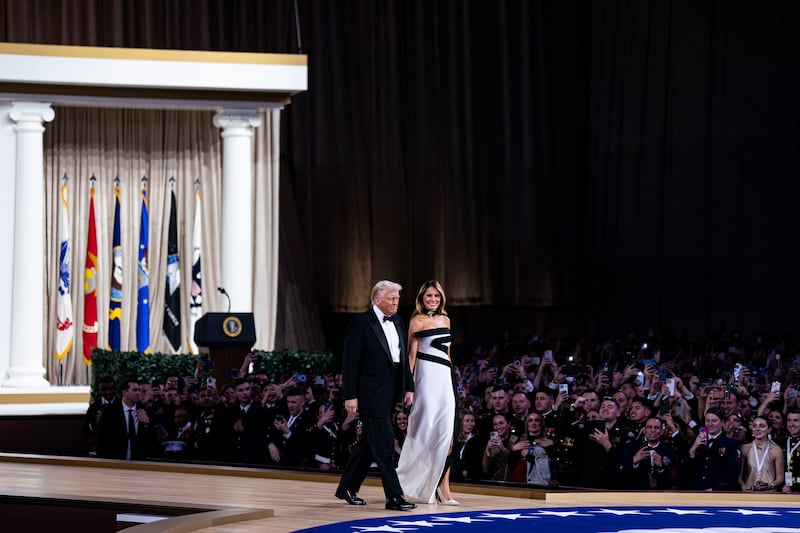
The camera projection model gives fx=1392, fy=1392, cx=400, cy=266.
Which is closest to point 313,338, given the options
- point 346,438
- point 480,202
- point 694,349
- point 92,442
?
point 480,202

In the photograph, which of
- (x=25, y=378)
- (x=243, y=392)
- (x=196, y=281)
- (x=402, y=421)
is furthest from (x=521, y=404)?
(x=196, y=281)

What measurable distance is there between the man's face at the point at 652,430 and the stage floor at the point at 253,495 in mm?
487

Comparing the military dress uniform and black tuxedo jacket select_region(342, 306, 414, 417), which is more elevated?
black tuxedo jacket select_region(342, 306, 414, 417)

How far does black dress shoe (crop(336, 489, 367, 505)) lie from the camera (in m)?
7.71

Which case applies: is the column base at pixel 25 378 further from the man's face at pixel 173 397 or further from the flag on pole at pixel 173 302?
the man's face at pixel 173 397

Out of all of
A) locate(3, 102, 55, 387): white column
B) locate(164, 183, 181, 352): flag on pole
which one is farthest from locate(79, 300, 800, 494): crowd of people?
locate(164, 183, 181, 352): flag on pole

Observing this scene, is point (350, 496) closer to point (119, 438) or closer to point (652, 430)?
point (652, 430)

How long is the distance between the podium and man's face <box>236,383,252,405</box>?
175 centimetres

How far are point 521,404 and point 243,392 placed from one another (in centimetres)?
223

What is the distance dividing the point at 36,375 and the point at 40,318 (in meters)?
0.57

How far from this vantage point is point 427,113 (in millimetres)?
20078

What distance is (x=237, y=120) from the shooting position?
45.8 ft

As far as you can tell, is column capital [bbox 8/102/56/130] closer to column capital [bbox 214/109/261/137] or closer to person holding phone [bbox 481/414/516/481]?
column capital [bbox 214/109/261/137]

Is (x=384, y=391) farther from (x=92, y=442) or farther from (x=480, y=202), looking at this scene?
(x=480, y=202)
